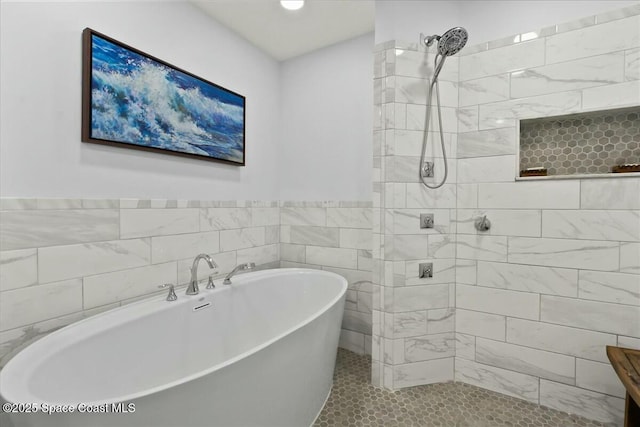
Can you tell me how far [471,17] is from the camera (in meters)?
1.85

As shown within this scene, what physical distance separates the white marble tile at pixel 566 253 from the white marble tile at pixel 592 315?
0.21m

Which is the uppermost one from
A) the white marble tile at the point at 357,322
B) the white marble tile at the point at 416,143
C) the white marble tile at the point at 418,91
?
the white marble tile at the point at 418,91

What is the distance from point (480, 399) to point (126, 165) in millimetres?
2543

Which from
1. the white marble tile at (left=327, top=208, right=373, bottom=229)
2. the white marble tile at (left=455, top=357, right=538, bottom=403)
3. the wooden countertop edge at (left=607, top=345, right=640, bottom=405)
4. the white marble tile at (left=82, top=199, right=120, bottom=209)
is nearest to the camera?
the wooden countertop edge at (left=607, top=345, right=640, bottom=405)

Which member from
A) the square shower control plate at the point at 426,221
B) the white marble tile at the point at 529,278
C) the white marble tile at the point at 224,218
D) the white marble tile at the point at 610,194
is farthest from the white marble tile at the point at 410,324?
the white marble tile at the point at 224,218

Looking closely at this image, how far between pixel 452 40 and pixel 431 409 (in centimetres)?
213

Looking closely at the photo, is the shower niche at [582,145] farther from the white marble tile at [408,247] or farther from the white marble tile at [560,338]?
the white marble tile at [560,338]

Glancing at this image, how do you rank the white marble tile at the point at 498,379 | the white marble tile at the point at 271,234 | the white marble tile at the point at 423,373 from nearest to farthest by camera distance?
the white marble tile at the point at 498,379
the white marble tile at the point at 423,373
the white marble tile at the point at 271,234

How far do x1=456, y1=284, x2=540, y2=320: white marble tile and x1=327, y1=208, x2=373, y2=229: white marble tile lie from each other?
800mm

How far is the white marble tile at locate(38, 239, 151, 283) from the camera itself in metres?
1.25

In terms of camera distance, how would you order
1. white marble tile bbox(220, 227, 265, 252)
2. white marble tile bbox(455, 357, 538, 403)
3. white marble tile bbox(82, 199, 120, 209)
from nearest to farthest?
white marble tile bbox(82, 199, 120, 209) → white marble tile bbox(455, 357, 538, 403) → white marble tile bbox(220, 227, 265, 252)

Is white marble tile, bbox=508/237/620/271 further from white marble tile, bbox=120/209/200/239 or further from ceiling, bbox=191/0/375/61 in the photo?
white marble tile, bbox=120/209/200/239

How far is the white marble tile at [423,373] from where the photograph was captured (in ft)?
5.90

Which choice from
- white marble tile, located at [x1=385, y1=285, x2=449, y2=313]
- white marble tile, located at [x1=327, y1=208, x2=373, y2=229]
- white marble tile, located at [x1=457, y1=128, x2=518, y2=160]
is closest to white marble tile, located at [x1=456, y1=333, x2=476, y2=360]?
white marble tile, located at [x1=385, y1=285, x2=449, y2=313]
